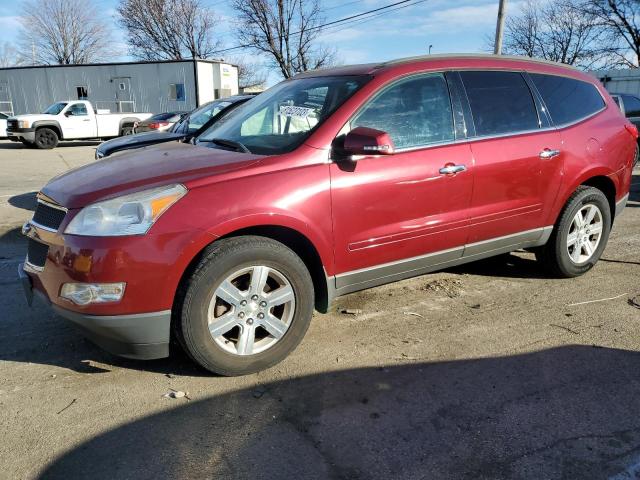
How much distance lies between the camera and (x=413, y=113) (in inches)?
142

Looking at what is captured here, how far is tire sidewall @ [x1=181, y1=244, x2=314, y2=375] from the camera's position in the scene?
2.84 metres

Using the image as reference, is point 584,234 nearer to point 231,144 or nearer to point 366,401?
point 366,401

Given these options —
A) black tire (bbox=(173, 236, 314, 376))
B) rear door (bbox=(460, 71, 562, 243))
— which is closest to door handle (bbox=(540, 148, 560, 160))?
rear door (bbox=(460, 71, 562, 243))

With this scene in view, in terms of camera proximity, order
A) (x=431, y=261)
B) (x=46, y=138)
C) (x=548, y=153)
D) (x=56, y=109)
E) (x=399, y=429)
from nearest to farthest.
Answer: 1. (x=399, y=429)
2. (x=431, y=261)
3. (x=548, y=153)
4. (x=46, y=138)
5. (x=56, y=109)

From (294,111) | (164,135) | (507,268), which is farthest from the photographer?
(164,135)

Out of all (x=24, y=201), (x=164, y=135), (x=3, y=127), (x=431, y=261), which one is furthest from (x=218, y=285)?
(x=3, y=127)

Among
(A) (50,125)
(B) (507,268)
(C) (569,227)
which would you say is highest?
(C) (569,227)

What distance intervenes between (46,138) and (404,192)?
64.5 ft

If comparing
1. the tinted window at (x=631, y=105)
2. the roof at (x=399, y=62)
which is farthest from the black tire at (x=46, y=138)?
the tinted window at (x=631, y=105)

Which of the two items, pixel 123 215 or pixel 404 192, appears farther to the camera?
pixel 404 192

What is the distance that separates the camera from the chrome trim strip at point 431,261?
3469 millimetres

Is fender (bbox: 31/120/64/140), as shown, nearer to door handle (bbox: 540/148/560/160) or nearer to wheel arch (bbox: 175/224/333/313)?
wheel arch (bbox: 175/224/333/313)

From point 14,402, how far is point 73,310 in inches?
24.9

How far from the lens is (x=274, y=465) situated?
7.79 ft
